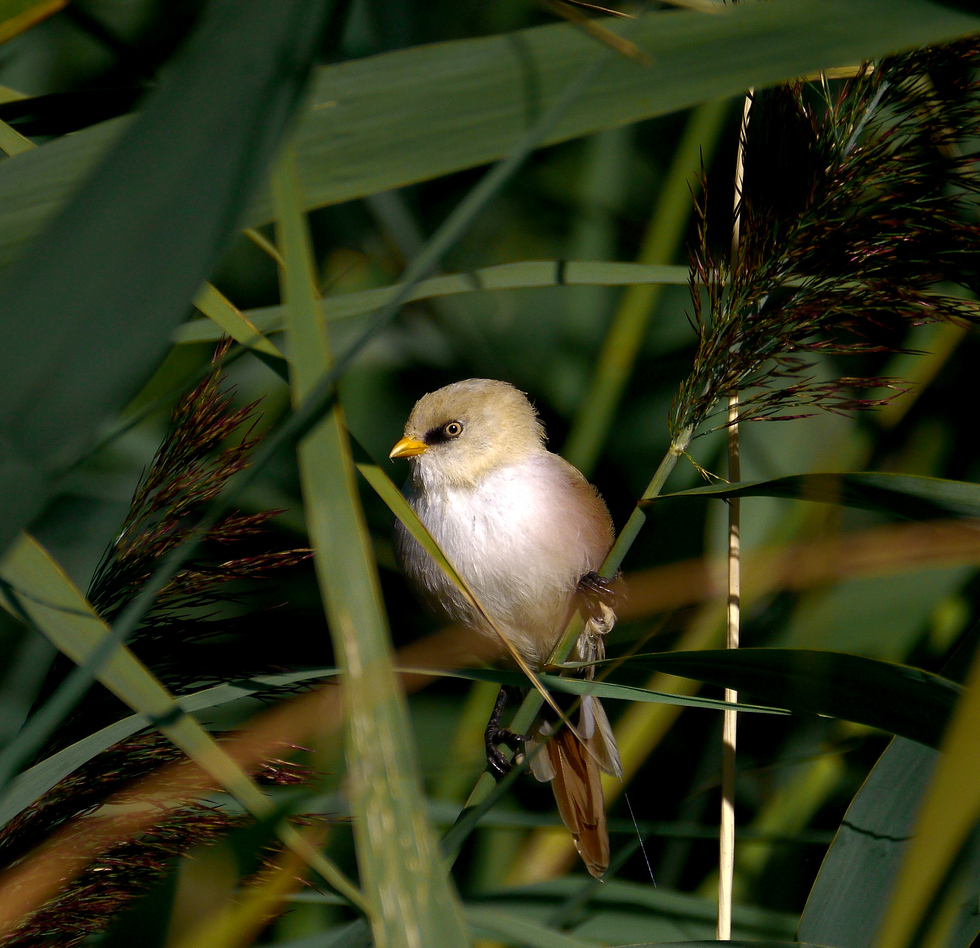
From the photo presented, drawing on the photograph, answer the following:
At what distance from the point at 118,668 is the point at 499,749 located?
1.02 meters

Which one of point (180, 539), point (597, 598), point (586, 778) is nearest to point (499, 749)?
point (586, 778)

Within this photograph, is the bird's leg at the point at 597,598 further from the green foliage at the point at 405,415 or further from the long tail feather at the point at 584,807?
the long tail feather at the point at 584,807

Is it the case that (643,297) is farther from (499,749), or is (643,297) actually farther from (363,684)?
(363,684)

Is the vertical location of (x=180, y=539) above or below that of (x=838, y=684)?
above

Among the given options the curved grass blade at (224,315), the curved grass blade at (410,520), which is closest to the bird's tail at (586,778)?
the curved grass blade at (410,520)

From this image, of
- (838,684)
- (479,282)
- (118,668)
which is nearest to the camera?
(118,668)

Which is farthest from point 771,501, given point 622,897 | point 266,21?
point 266,21

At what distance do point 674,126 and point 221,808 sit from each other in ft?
6.15

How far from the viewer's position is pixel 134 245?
55cm

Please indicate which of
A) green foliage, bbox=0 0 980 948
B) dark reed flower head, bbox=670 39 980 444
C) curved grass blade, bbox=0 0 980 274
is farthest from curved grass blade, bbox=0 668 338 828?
dark reed flower head, bbox=670 39 980 444

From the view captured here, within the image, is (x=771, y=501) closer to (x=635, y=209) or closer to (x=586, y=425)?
(x=586, y=425)

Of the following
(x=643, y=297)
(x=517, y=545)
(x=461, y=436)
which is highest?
(x=643, y=297)

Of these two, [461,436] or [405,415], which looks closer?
[461,436]

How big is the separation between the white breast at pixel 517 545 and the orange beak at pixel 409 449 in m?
0.10
